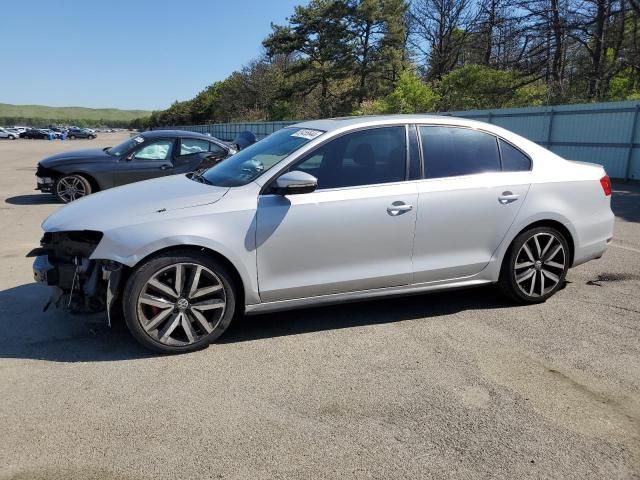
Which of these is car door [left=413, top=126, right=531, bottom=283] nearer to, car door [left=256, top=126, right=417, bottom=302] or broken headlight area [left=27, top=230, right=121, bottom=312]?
car door [left=256, top=126, right=417, bottom=302]

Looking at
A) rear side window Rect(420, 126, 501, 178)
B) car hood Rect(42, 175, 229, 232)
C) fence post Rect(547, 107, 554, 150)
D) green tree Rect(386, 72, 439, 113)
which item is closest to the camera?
car hood Rect(42, 175, 229, 232)

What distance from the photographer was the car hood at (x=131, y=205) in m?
3.76

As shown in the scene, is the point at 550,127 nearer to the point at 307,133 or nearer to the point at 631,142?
the point at 631,142

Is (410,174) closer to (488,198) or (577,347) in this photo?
(488,198)

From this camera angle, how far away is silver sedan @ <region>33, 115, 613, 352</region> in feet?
12.3

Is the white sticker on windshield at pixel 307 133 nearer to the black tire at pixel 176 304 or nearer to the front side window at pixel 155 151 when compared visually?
the black tire at pixel 176 304

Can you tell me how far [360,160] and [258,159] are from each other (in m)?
0.87

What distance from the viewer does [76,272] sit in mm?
3834

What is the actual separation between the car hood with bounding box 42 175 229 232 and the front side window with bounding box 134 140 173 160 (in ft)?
20.6

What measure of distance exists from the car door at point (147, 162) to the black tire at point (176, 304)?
693 centimetres

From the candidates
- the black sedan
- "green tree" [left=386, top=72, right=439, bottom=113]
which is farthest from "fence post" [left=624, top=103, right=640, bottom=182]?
"green tree" [left=386, top=72, right=439, bottom=113]

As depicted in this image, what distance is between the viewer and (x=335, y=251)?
4.04 metres

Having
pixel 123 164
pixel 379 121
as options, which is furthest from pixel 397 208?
pixel 123 164

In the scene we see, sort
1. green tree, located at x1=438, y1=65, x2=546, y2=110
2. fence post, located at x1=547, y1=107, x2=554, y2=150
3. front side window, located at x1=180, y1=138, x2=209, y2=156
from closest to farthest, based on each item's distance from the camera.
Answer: front side window, located at x1=180, y1=138, x2=209, y2=156 < fence post, located at x1=547, y1=107, x2=554, y2=150 < green tree, located at x1=438, y1=65, x2=546, y2=110
